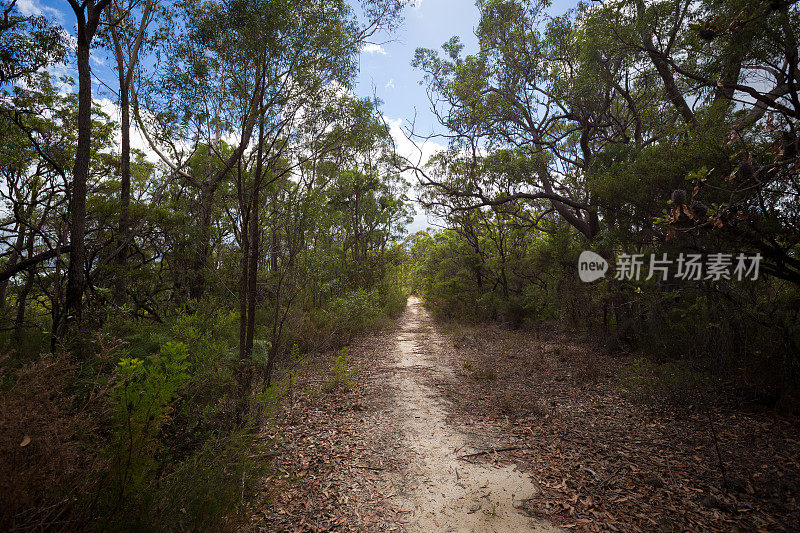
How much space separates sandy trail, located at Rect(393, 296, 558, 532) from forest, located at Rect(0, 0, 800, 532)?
28 millimetres

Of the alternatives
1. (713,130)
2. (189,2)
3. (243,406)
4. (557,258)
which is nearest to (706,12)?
(713,130)

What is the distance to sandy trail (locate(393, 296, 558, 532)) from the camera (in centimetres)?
281

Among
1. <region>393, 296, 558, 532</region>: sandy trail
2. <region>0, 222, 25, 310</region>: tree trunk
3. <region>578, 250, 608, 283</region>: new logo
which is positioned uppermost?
<region>578, 250, 608, 283</region>: new logo

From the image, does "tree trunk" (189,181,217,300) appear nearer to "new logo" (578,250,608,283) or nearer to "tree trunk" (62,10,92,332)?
"tree trunk" (62,10,92,332)

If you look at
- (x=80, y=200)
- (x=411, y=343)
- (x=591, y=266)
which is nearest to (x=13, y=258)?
(x=80, y=200)

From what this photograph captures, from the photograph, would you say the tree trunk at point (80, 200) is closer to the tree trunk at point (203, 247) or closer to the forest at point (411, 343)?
the forest at point (411, 343)

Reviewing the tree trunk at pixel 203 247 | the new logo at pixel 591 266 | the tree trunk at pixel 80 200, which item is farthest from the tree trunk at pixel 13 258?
the new logo at pixel 591 266

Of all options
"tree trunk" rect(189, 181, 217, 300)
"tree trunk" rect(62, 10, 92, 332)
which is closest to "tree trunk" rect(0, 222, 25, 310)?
"tree trunk" rect(189, 181, 217, 300)

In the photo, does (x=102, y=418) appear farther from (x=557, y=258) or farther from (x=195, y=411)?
(x=557, y=258)

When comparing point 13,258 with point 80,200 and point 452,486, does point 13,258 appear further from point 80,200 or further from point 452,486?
point 452,486

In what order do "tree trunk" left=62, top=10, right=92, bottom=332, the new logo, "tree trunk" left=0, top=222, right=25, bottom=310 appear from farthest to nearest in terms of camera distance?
the new logo < "tree trunk" left=0, top=222, right=25, bottom=310 < "tree trunk" left=62, top=10, right=92, bottom=332

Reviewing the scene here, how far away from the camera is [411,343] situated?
11.2 m

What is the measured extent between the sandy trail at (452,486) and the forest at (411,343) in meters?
0.03

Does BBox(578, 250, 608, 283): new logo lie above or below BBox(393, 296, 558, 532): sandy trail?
above
